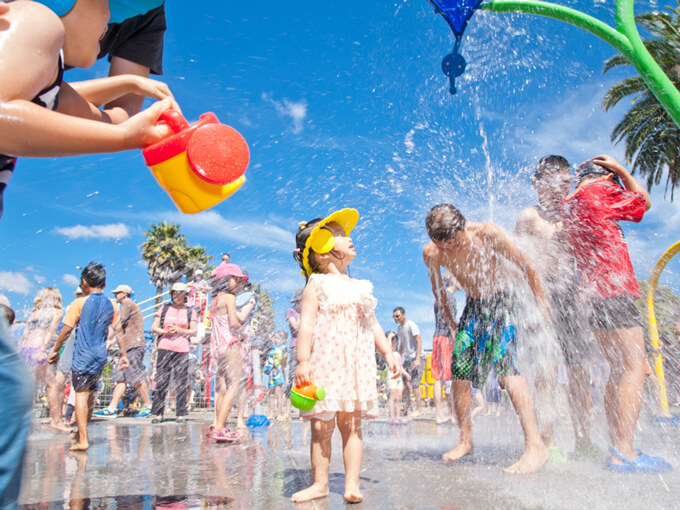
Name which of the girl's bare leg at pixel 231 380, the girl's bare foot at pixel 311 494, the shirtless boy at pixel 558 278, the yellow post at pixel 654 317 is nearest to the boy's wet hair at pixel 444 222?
the shirtless boy at pixel 558 278

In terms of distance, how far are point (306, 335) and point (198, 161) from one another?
1.56 m

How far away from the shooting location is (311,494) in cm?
234

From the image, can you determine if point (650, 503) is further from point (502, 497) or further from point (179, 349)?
point (179, 349)

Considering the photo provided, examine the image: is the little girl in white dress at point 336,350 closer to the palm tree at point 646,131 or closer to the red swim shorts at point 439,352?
the red swim shorts at point 439,352

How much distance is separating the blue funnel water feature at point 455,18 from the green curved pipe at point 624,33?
0.97ft

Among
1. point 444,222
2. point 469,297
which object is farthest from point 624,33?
point 469,297

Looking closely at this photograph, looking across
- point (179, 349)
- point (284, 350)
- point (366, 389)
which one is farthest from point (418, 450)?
point (284, 350)

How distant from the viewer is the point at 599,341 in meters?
3.10

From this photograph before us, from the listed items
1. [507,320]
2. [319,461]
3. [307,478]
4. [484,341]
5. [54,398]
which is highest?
[507,320]

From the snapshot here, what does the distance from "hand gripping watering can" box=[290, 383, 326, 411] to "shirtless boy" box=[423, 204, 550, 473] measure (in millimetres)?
1341

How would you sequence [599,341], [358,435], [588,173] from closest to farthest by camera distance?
[358,435], [599,341], [588,173]

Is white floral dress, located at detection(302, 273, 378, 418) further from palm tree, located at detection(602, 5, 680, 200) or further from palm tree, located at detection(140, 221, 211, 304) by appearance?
palm tree, located at detection(140, 221, 211, 304)

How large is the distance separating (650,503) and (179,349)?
19.9ft

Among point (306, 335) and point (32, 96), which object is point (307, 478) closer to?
point (306, 335)
